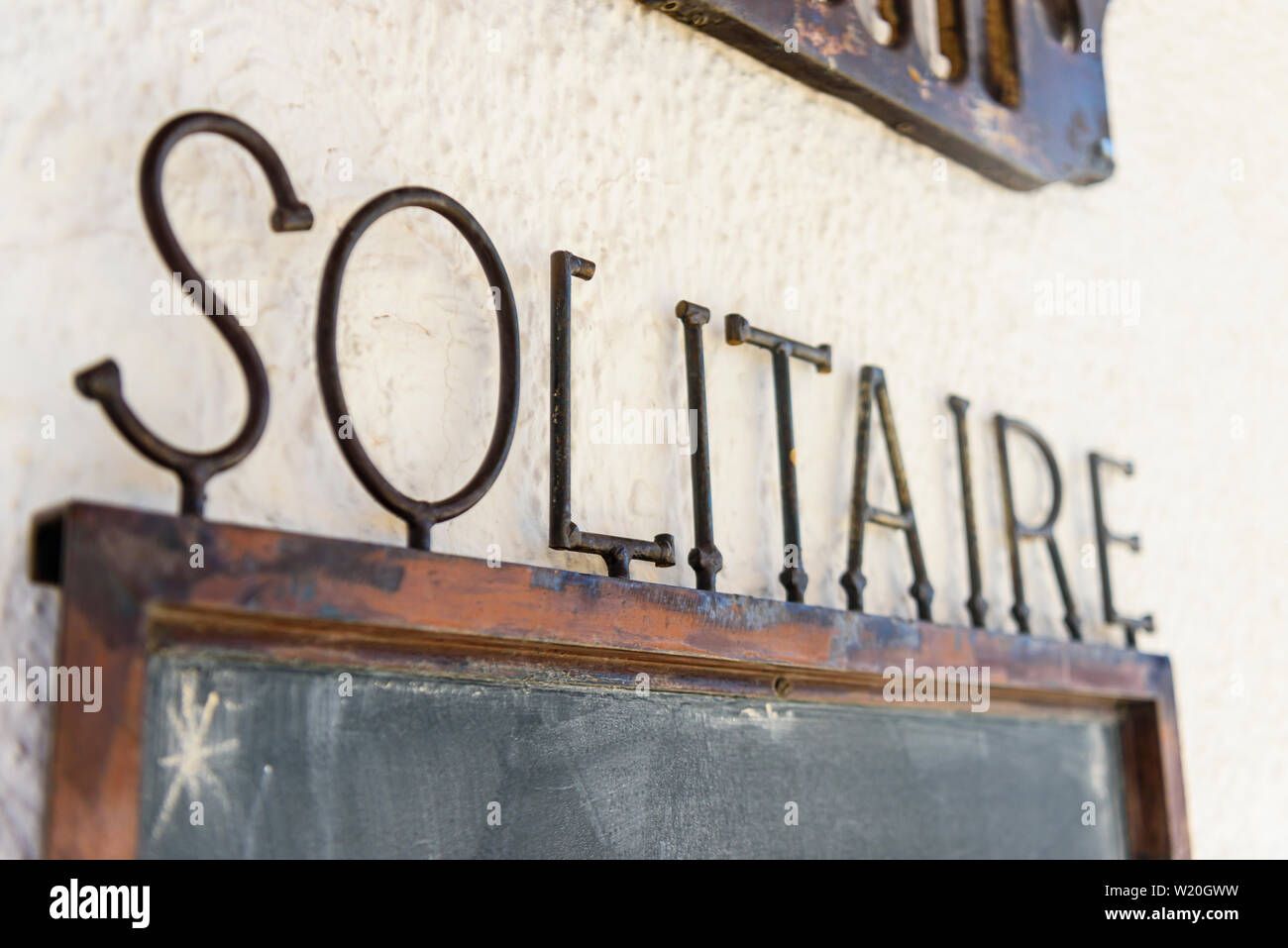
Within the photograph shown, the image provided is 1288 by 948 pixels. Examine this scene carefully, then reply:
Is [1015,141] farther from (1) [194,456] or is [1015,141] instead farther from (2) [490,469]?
(1) [194,456]

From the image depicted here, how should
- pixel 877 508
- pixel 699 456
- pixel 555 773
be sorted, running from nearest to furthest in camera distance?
pixel 555 773 → pixel 699 456 → pixel 877 508

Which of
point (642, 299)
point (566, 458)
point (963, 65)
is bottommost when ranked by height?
point (566, 458)

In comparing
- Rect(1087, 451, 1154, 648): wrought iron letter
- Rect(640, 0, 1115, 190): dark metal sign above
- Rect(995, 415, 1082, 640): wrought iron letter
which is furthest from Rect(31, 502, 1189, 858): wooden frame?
Rect(640, 0, 1115, 190): dark metal sign above

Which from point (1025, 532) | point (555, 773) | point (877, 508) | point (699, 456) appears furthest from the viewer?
point (1025, 532)

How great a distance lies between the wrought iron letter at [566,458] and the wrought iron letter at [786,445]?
0.12m

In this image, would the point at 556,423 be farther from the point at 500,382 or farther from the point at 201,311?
the point at 201,311

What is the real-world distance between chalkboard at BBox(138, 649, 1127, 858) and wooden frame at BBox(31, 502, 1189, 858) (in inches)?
0.6

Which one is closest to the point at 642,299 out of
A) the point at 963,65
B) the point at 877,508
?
the point at 877,508

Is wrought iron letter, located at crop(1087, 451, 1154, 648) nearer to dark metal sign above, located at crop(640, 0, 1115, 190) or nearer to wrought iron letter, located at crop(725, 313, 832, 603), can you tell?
dark metal sign above, located at crop(640, 0, 1115, 190)

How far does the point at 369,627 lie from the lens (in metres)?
0.62

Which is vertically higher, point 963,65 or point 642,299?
point 963,65

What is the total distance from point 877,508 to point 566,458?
13.2 inches

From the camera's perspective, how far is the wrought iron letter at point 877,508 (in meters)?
0.94

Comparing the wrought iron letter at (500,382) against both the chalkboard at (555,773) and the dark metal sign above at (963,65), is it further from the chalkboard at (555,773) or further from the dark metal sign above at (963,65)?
the dark metal sign above at (963,65)
